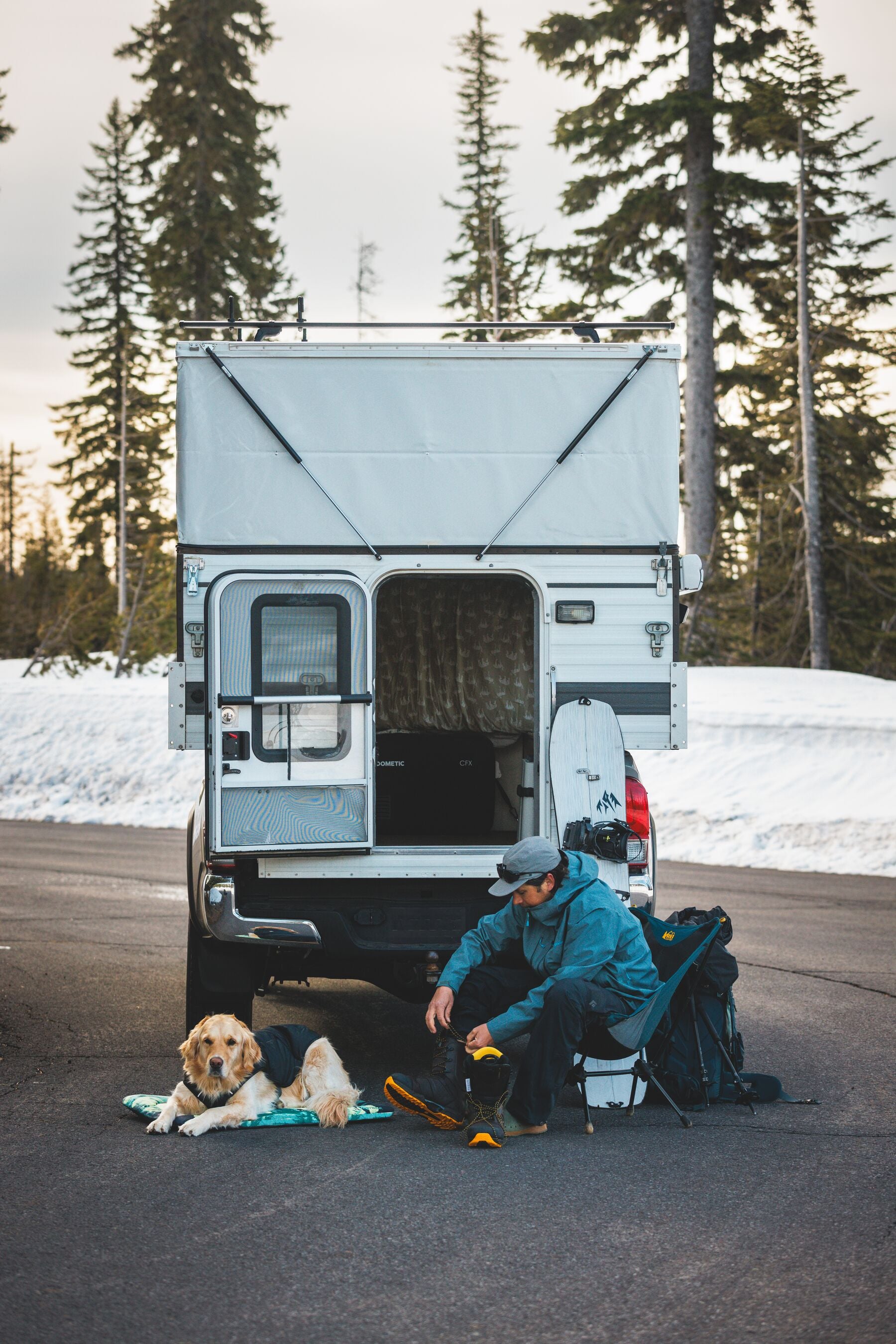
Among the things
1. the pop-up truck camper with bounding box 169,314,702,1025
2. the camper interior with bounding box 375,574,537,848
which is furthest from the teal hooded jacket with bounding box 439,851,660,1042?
the camper interior with bounding box 375,574,537,848

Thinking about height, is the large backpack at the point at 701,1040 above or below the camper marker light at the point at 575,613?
below

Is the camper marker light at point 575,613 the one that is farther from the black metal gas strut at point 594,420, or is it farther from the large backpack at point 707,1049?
the large backpack at point 707,1049

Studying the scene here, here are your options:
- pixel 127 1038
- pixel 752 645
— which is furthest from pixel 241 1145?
pixel 752 645

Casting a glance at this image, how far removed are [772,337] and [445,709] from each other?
88.8 feet

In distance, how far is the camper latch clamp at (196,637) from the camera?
19.9 ft


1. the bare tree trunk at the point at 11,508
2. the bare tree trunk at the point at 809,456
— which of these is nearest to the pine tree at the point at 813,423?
the bare tree trunk at the point at 809,456

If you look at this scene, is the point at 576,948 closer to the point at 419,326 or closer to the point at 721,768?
the point at 419,326

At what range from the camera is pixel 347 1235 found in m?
4.15

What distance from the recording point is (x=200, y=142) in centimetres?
2862

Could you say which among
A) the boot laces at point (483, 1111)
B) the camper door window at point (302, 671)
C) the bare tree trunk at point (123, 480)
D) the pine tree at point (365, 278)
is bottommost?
the boot laces at point (483, 1111)

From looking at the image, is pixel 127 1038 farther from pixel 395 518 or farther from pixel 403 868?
pixel 395 518

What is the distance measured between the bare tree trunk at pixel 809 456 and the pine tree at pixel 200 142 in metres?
12.0

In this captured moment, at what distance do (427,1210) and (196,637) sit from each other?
112 inches

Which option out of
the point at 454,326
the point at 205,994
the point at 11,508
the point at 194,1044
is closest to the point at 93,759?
the point at 205,994
